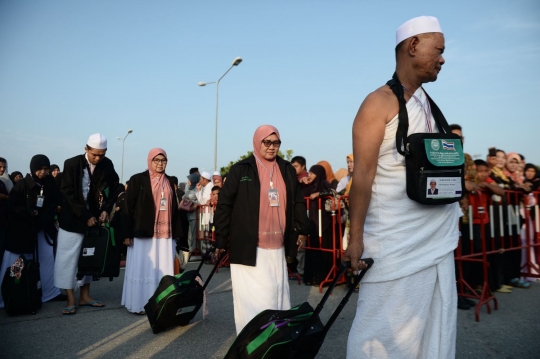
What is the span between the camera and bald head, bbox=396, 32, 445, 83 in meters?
2.57

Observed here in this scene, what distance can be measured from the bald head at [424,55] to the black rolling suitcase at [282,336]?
1386 millimetres

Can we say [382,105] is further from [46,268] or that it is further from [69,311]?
[46,268]

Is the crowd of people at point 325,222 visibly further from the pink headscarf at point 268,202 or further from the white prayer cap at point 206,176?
the white prayer cap at point 206,176

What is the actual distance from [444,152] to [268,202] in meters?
2.23

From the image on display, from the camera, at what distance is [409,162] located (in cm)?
243

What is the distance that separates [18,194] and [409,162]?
6.14 meters

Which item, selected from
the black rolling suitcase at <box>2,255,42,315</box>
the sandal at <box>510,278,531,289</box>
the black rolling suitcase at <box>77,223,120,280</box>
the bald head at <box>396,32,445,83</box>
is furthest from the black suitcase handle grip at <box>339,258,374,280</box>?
the sandal at <box>510,278,531,289</box>

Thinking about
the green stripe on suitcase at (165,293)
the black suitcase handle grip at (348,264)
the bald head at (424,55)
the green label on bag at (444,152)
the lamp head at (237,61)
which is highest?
the lamp head at (237,61)

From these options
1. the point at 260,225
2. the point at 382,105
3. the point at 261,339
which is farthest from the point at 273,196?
the point at 382,105

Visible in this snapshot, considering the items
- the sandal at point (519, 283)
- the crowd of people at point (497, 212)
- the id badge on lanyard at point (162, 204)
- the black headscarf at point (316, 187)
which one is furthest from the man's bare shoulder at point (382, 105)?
the sandal at point (519, 283)

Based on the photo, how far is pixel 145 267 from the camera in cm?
646

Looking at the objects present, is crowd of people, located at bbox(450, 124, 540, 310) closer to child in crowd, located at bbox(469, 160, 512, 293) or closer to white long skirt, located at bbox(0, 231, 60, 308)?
child in crowd, located at bbox(469, 160, 512, 293)

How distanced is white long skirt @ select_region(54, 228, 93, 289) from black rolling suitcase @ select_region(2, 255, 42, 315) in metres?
0.30

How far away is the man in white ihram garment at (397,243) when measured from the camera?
95.4 inches
